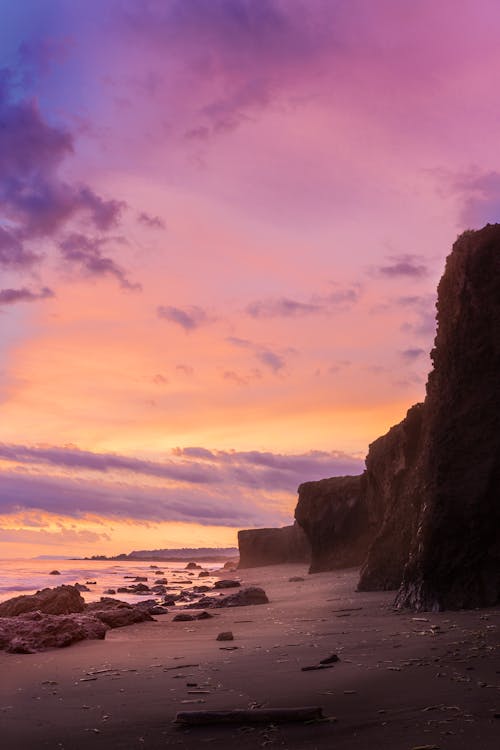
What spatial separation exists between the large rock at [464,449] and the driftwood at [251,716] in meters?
7.31

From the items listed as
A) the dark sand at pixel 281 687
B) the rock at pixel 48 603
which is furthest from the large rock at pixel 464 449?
the rock at pixel 48 603

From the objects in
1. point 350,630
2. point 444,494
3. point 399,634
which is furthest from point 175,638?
point 444,494

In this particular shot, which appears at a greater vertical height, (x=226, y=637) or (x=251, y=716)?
(x=251, y=716)

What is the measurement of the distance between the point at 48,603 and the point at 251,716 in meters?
14.2

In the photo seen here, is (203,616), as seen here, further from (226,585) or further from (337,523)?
(226,585)

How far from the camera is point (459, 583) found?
13367 mm

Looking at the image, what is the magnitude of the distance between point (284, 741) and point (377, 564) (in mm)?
14885

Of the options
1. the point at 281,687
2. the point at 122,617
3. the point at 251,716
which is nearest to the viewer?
the point at 251,716

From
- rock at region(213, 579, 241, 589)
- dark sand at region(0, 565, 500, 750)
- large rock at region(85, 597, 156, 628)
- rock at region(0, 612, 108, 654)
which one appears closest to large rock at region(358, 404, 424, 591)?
dark sand at region(0, 565, 500, 750)

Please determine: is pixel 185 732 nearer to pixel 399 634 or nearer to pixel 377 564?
pixel 399 634

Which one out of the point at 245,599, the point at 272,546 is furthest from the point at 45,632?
the point at 272,546

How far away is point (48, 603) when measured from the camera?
19.4 metres

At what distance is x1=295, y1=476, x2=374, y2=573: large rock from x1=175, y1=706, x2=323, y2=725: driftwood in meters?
25.3

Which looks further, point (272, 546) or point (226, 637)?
point (272, 546)
